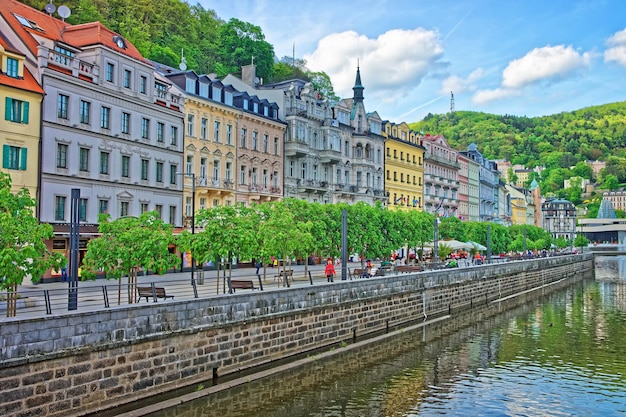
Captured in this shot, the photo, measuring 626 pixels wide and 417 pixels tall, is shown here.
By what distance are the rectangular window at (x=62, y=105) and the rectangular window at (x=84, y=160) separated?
2784 millimetres

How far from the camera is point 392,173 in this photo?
83.4 meters

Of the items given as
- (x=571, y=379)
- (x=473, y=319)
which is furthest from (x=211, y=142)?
(x=571, y=379)

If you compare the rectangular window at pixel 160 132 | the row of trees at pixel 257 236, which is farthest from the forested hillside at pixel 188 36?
the row of trees at pixel 257 236

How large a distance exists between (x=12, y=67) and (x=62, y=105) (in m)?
3.84

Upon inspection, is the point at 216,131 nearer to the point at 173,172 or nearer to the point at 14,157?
the point at 173,172

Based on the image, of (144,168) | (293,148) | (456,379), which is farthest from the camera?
(293,148)

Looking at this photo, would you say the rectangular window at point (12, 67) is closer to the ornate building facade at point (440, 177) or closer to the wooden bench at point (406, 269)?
the wooden bench at point (406, 269)

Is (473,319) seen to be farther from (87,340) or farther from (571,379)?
(87,340)

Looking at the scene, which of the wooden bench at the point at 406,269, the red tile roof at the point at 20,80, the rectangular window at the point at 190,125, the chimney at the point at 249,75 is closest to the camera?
the red tile roof at the point at 20,80

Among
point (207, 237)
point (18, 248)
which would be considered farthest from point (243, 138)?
point (18, 248)

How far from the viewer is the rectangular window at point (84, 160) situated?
40969mm

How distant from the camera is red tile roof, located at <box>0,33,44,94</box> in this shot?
3550 cm

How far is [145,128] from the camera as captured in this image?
153 ft

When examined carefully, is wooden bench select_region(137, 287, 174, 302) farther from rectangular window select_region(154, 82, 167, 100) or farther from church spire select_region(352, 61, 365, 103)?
church spire select_region(352, 61, 365, 103)
